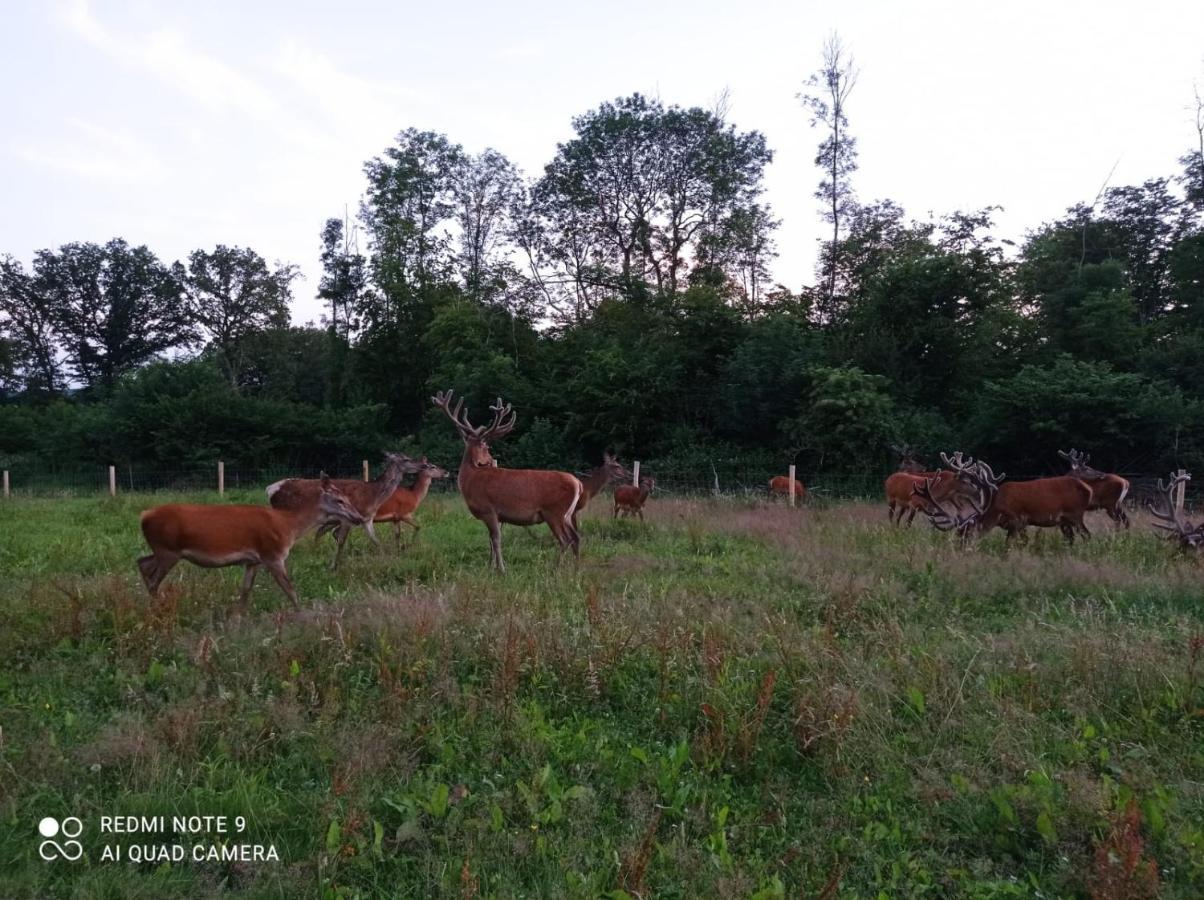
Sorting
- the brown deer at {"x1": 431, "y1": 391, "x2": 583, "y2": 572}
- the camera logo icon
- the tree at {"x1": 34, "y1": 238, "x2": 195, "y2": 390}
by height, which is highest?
the tree at {"x1": 34, "y1": 238, "x2": 195, "y2": 390}

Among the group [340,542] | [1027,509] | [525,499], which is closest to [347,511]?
[340,542]

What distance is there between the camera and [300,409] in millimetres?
35750

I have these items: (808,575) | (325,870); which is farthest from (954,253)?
(325,870)

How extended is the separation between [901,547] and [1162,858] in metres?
7.44

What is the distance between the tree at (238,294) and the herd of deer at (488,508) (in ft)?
132

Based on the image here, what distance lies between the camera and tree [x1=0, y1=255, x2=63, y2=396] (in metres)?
51.2

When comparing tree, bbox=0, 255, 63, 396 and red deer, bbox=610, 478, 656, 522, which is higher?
tree, bbox=0, 255, 63, 396

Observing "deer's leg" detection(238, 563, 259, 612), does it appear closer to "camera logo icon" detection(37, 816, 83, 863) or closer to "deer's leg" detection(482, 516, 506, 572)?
"deer's leg" detection(482, 516, 506, 572)

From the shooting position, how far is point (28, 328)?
52.0 meters

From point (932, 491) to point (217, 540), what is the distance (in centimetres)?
1132

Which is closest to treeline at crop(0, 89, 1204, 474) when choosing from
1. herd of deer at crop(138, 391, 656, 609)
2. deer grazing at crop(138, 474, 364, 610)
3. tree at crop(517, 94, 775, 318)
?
tree at crop(517, 94, 775, 318)

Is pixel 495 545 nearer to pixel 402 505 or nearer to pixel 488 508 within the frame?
pixel 488 508

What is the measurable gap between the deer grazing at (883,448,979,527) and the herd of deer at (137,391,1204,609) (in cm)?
2

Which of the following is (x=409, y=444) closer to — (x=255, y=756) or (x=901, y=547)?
(x=901, y=547)
